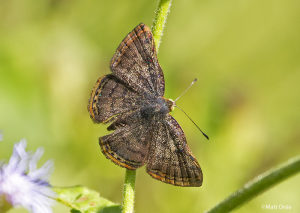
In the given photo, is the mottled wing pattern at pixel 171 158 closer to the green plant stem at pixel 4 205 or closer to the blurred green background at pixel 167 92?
the green plant stem at pixel 4 205

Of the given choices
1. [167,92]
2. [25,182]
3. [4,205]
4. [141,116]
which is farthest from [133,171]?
[167,92]

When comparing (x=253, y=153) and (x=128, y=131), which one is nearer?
(x=128, y=131)

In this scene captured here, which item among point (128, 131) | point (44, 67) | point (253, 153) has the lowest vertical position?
point (253, 153)

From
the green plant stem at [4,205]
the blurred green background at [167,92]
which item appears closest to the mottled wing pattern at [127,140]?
the green plant stem at [4,205]

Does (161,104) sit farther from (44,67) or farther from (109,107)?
(44,67)

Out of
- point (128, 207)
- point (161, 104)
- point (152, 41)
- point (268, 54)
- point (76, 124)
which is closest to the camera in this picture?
point (128, 207)

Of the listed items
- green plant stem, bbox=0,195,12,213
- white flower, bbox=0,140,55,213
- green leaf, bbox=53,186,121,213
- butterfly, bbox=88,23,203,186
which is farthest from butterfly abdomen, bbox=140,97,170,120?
green plant stem, bbox=0,195,12,213

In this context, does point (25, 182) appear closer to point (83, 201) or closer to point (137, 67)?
point (83, 201)

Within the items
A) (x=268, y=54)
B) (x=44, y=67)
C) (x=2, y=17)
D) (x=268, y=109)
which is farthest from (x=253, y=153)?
(x=2, y=17)
